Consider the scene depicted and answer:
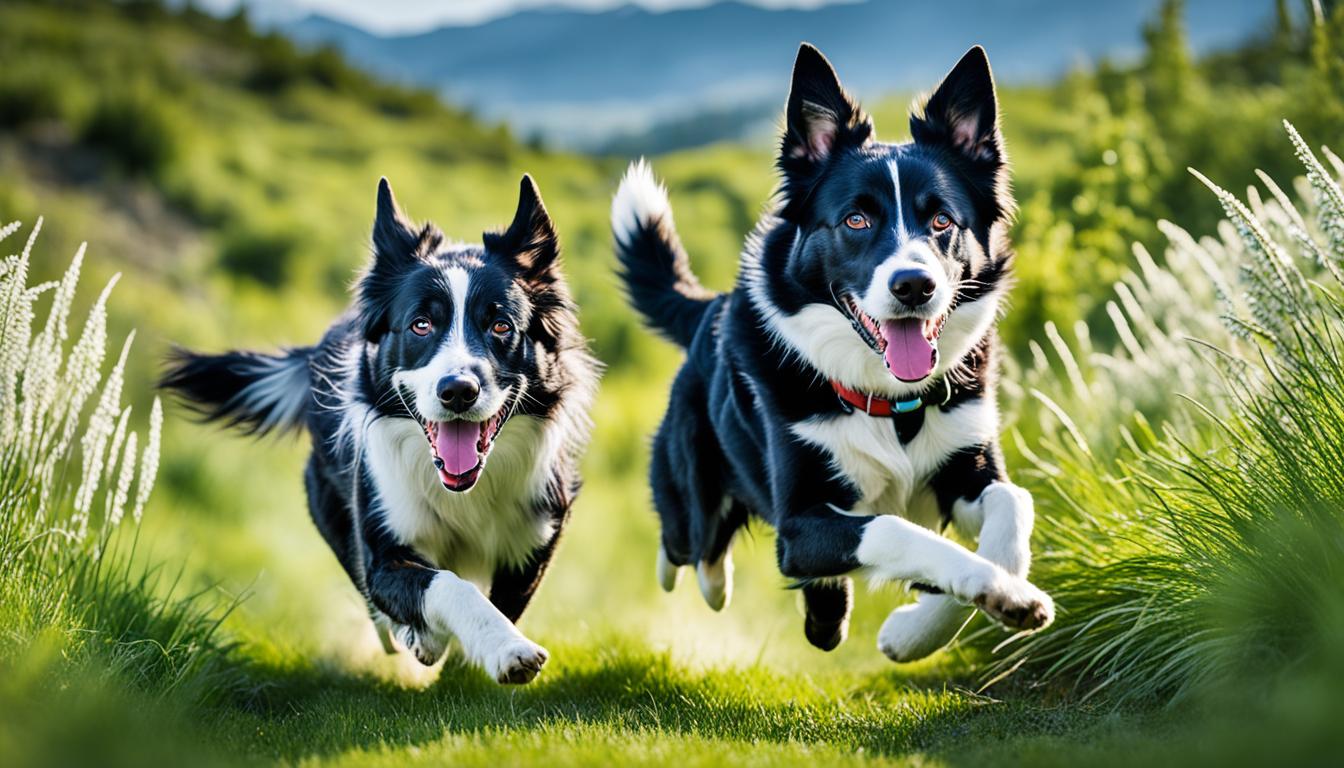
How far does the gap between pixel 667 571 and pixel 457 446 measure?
2.13 metres

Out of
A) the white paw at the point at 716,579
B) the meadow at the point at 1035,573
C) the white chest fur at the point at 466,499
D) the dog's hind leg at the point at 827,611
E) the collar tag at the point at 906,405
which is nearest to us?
the meadow at the point at 1035,573

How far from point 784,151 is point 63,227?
13.7m

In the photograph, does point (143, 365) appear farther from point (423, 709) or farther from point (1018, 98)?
point (1018, 98)

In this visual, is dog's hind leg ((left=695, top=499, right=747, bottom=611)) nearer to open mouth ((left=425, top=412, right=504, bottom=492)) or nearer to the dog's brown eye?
open mouth ((left=425, top=412, right=504, bottom=492))

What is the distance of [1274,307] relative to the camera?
16.8 feet

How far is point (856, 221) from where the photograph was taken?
508 cm

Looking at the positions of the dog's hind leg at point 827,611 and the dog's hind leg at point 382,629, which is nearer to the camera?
the dog's hind leg at point 827,611

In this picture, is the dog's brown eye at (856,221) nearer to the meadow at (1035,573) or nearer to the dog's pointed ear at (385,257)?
the meadow at (1035,573)

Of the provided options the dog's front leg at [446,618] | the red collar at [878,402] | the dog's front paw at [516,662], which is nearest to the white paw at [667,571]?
the dog's front leg at [446,618]

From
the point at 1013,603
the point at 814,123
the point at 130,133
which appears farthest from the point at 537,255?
the point at 130,133

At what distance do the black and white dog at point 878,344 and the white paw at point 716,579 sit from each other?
94 centimetres

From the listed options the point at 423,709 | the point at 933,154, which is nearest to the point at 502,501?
the point at 423,709

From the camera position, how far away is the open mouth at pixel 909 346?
15.9 feet

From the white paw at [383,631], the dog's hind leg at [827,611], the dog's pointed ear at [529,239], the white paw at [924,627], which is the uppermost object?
the dog's pointed ear at [529,239]
